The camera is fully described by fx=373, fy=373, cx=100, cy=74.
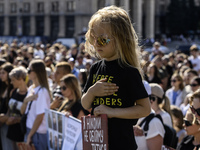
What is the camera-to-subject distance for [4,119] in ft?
22.6

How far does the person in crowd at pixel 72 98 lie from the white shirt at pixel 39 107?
27 centimetres

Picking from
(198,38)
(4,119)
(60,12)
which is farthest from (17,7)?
(4,119)

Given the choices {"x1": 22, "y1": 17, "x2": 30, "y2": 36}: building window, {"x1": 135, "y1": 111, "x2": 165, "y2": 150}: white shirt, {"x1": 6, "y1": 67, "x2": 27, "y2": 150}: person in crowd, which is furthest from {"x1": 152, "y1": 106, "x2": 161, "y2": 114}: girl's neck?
{"x1": 22, "y1": 17, "x2": 30, "y2": 36}: building window

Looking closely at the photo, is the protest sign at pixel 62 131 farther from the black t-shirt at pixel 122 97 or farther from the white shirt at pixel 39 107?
the black t-shirt at pixel 122 97

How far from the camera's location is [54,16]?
69062 mm

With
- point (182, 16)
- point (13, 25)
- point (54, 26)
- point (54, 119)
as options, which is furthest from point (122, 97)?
point (13, 25)

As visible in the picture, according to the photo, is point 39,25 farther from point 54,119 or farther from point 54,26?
point 54,119

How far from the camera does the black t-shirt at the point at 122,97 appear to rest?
2.90 metres

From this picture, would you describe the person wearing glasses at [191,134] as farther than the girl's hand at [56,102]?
No

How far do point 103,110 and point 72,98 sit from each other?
3.11 meters

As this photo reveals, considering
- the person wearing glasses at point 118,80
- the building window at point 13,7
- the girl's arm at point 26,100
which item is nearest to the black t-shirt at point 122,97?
the person wearing glasses at point 118,80

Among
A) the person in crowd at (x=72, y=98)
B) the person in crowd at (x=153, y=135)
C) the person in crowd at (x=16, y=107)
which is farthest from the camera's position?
the person in crowd at (x=16, y=107)

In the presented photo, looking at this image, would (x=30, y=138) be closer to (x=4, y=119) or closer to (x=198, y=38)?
(x=4, y=119)

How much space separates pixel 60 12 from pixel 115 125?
6676 cm
